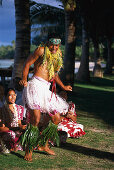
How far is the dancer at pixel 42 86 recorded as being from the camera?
421 centimetres

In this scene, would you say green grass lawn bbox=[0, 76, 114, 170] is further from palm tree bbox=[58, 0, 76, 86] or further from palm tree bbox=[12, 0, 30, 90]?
palm tree bbox=[58, 0, 76, 86]

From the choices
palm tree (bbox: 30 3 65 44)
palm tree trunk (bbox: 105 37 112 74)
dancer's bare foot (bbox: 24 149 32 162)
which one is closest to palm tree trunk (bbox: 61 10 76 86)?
palm tree (bbox: 30 3 65 44)

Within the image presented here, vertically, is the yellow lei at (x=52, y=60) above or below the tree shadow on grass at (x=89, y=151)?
above

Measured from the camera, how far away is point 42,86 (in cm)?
427

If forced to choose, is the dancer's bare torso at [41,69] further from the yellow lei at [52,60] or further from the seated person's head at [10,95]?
the seated person's head at [10,95]

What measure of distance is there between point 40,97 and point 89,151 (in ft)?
4.42

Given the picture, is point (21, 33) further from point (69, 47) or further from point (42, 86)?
point (69, 47)

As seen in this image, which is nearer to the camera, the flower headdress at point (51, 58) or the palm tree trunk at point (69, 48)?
the flower headdress at point (51, 58)

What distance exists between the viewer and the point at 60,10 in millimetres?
19469

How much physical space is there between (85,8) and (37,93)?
14.8 meters

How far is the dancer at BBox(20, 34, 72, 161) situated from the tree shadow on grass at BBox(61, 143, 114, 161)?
54 centimetres

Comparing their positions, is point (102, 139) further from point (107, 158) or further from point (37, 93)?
point (37, 93)

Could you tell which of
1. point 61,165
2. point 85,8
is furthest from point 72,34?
point 61,165

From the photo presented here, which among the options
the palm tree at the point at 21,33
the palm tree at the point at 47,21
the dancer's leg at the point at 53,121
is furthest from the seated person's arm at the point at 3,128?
the palm tree at the point at 47,21
